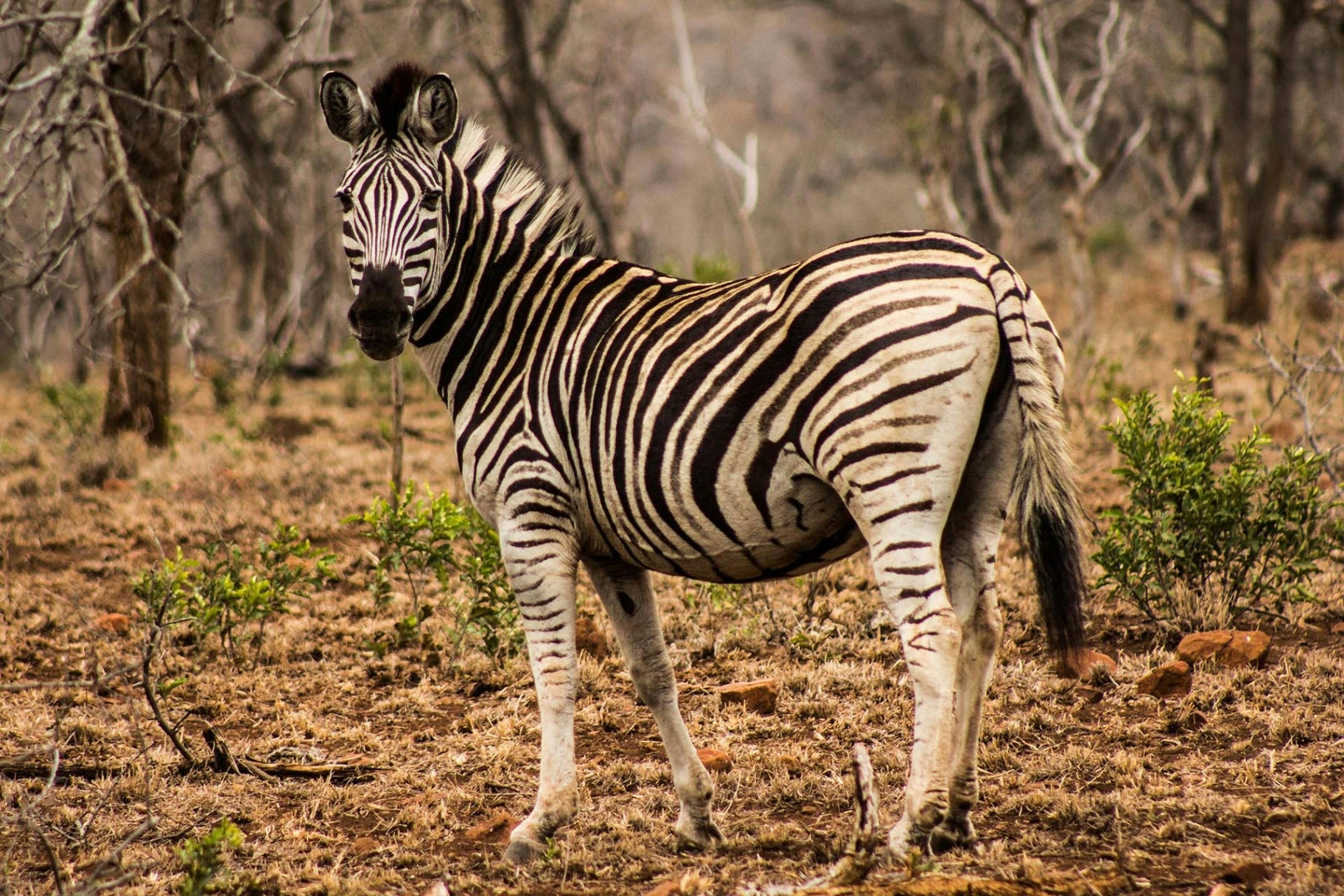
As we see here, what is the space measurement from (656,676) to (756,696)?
1.16 meters

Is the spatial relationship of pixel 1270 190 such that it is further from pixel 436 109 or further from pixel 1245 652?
pixel 436 109

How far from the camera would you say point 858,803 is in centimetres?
330

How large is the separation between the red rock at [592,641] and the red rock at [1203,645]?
263 cm

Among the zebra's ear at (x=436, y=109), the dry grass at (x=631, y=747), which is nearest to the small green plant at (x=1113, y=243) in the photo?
the dry grass at (x=631, y=747)

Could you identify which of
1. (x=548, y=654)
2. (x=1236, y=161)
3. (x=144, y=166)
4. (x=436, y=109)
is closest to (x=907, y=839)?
(x=548, y=654)

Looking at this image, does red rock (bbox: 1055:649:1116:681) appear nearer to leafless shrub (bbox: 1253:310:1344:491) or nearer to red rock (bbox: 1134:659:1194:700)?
red rock (bbox: 1134:659:1194:700)

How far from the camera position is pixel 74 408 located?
10.6 meters

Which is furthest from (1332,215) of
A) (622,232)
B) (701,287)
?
(701,287)

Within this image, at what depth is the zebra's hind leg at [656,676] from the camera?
13.3ft

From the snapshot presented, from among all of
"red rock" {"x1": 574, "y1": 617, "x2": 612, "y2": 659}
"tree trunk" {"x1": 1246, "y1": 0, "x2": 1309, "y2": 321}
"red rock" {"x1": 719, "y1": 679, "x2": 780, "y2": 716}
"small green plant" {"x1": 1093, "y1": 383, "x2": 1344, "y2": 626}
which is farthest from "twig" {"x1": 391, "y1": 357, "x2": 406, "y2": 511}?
"tree trunk" {"x1": 1246, "y1": 0, "x2": 1309, "y2": 321}

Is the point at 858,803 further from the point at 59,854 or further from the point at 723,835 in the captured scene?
the point at 59,854

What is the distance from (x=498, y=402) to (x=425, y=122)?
1.02 meters

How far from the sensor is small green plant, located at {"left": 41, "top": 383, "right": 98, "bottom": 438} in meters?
9.66

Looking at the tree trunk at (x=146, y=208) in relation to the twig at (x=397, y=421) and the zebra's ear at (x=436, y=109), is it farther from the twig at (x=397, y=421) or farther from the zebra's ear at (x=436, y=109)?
the zebra's ear at (x=436, y=109)
